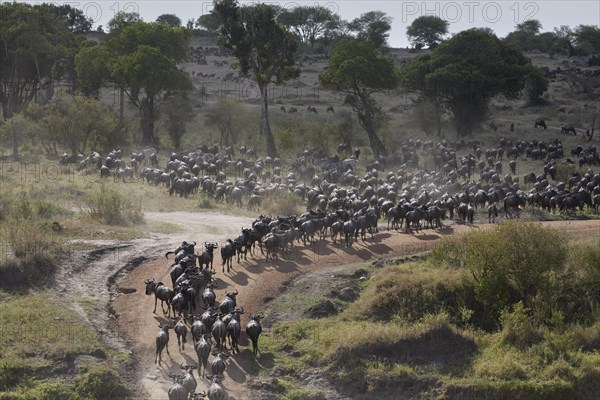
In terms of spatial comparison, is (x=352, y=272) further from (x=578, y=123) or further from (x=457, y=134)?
(x=578, y=123)

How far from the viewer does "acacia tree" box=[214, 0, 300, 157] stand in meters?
58.1

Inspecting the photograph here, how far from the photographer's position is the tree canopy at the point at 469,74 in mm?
66562

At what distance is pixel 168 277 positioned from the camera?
26.2 metres

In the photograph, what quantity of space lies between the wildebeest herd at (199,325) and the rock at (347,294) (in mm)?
3326

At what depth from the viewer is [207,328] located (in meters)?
20.8

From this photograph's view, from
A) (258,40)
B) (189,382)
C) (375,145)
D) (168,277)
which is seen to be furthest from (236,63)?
(189,382)

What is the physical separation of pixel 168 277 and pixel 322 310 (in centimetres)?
540

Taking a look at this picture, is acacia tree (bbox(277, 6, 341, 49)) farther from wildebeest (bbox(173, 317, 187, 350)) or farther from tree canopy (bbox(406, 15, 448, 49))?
wildebeest (bbox(173, 317, 187, 350))

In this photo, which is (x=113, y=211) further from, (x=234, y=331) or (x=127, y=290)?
(x=234, y=331)

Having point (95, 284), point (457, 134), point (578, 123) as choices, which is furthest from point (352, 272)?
point (578, 123)

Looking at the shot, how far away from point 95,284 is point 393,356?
1023 centimetres

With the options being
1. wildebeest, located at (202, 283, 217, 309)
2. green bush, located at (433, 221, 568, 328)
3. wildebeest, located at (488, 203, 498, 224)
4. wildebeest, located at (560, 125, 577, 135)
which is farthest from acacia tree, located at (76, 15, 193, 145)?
green bush, located at (433, 221, 568, 328)

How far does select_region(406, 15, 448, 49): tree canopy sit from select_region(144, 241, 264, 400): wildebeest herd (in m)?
107

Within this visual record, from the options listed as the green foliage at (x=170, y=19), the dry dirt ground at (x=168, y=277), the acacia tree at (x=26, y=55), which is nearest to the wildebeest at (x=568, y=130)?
the dry dirt ground at (x=168, y=277)
